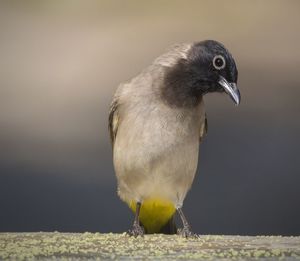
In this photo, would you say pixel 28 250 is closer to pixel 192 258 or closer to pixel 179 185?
pixel 192 258

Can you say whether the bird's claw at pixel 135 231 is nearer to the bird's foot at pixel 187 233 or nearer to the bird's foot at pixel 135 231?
the bird's foot at pixel 135 231

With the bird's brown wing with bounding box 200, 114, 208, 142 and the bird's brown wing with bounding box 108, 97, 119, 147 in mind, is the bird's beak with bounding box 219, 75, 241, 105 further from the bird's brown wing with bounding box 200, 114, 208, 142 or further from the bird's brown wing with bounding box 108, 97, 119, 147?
the bird's brown wing with bounding box 108, 97, 119, 147

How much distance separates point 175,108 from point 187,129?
111 mm

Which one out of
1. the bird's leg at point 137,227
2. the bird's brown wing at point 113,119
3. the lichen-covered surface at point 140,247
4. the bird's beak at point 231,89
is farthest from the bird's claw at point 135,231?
the bird's beak at point 231,89

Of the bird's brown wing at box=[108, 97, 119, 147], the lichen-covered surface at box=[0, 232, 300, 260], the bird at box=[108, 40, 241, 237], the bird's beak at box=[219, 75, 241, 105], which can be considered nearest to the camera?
the lichen-covered surface at box=[0, 232, 300, 260]

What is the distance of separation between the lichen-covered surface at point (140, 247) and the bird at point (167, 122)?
0.42 m

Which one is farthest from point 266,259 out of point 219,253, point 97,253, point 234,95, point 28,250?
point 234,95

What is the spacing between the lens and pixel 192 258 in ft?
8.79

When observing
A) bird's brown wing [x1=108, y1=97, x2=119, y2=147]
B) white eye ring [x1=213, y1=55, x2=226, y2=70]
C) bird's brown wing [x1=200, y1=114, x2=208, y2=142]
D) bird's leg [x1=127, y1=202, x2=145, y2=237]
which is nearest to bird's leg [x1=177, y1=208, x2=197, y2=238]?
bird's leg [x1=127, y1=202, x2=145, y2=237]

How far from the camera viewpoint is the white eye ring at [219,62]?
11.7 feet

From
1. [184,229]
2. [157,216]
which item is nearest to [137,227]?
[184,229]

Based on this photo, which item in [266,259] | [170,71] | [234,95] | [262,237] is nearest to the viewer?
[266,259]

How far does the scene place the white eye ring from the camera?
3.56 m

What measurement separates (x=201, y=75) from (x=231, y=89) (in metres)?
0.19
